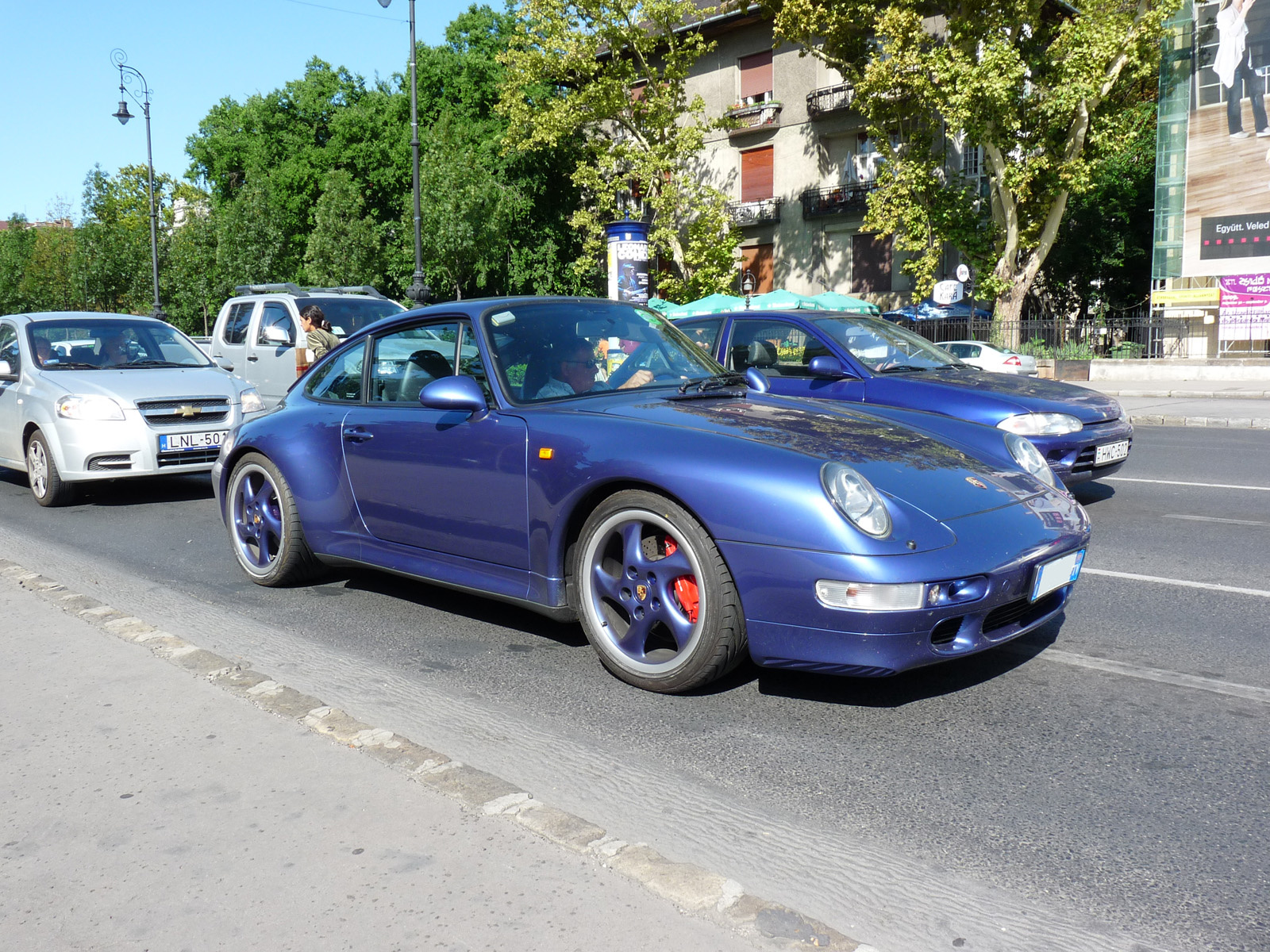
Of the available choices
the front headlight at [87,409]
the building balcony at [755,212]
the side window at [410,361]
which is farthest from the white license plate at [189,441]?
the building balcony at [755,212]

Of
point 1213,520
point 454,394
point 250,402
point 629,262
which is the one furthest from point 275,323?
point 1213,520

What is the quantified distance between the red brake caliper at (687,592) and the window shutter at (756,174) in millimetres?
39128

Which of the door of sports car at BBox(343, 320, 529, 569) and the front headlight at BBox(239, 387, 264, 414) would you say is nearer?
the door of sports car at BBox(343, 320, 529, 569)

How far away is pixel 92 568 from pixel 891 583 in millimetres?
5018

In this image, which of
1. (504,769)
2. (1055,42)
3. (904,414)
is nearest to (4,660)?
(504,769)

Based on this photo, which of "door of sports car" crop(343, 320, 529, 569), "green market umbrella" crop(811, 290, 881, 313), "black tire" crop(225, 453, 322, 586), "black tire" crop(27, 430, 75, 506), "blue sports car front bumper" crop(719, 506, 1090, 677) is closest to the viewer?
"blue sports car front bumper" crop(719, 506, 1090, 677)

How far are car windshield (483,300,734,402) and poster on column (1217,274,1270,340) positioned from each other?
25920 millimetres

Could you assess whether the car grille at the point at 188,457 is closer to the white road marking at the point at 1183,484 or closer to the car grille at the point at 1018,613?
the car grille at the point at 1018,613

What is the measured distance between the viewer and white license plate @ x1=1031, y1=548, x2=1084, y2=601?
383 centimetres

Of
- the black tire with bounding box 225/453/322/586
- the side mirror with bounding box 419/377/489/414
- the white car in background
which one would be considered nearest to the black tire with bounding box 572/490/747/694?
the side mirror with bounding box 419/377/489/414

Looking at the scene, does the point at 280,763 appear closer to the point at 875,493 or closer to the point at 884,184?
the point at 875,493

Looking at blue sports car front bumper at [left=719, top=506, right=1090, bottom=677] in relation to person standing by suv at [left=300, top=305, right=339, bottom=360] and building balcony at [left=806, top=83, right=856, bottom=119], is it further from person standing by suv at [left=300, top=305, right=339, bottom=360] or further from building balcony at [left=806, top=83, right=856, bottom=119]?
building balcony at [left=806, top=83, right=856, bottom=119]

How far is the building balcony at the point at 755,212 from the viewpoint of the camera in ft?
134

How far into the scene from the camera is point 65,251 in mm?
63531
